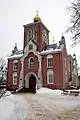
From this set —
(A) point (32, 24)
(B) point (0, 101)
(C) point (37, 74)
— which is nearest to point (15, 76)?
(C) point (37, 74)

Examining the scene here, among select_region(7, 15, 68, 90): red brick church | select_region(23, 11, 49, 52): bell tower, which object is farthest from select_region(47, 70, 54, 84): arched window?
select_region(23, 11, 49, 52): bell tower

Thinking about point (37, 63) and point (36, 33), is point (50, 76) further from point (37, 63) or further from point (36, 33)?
point (36, 33)

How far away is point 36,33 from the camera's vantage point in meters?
32.9

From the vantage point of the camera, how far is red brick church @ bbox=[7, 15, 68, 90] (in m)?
28.7

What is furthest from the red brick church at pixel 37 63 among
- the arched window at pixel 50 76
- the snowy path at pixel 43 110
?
the snowy path at pixel 43 110

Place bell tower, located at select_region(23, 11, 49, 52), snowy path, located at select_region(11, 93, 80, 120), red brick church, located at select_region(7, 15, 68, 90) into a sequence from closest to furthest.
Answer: snowy path, located at select_region(11, 93, 80, 120) → red brick church, located at select_region(7, 15, 68, 90) → bell tower, located at select_region(23, 11, 49, 52)

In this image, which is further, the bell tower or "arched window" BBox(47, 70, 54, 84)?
the bell tower

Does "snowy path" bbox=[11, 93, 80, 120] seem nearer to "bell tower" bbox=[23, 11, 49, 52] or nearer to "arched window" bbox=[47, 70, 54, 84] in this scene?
"arched window" bbox=[47, 70, 54, 84]

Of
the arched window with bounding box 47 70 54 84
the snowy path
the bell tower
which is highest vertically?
the bell tower

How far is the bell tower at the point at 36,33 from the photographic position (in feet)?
106

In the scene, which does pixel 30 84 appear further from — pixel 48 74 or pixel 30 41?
pixel 30 41

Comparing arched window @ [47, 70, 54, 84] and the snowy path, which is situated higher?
arched window @ [47, 70, 54, 84]

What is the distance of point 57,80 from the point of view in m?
28.1

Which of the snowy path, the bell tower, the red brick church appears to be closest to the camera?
the snowy path
